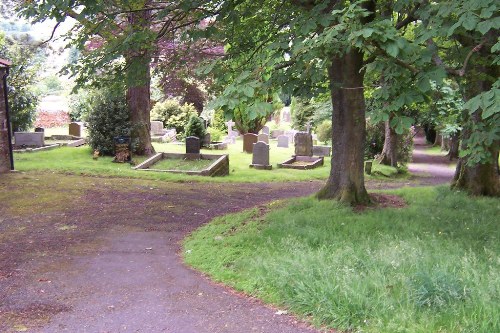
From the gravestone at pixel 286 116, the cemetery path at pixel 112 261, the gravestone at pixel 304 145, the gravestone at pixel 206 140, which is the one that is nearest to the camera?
the cemetery path at pixel 112 261

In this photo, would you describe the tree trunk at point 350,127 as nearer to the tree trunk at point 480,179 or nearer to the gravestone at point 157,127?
the tree trunk at point 480,179

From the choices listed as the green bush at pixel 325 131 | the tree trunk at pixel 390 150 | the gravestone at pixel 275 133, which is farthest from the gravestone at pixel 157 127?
the tree trunk at pixel 390 150

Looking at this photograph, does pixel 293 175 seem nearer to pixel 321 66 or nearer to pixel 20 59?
pixel 321 66

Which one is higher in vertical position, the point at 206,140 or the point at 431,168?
the point at 206,140

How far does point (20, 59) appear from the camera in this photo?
24609 mm

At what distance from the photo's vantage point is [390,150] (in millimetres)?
22641

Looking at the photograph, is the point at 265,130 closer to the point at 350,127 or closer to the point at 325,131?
the point at 325,131

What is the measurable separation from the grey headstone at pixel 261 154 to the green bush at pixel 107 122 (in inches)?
219

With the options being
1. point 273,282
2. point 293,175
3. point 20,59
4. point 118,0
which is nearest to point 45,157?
point 20,59

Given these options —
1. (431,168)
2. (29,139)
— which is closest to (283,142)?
(431,168)

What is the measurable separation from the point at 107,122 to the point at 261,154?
6.76m

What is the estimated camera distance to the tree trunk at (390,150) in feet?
73.6

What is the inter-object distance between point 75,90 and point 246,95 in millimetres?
5968

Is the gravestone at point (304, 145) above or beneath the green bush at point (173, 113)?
beneath
